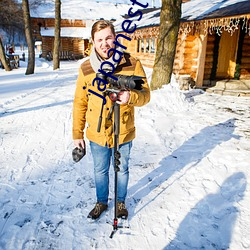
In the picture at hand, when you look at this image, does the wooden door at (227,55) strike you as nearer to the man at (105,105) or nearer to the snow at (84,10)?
the man at (105,105)

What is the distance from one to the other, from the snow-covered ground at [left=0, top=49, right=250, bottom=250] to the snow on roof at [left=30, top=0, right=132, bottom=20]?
32.5m

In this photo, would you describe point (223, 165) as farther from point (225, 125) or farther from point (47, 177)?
point (47, 177)

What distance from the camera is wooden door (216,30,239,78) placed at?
11021mm

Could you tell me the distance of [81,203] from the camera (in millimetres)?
2752

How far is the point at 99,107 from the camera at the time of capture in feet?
6.91

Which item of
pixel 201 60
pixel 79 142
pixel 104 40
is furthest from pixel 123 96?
pixel 201 60

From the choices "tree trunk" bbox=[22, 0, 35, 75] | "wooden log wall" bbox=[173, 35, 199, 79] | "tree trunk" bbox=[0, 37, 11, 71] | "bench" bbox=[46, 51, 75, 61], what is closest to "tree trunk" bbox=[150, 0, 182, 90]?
"wooden log wall" bbox=[173, 35, 199, 79]

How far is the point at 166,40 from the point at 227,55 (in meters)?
5.65

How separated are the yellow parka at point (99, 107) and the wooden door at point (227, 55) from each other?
10.6 metres

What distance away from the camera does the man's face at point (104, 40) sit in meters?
1.86

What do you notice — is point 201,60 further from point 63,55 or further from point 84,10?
point 84,10

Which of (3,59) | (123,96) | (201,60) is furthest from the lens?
(3,59)

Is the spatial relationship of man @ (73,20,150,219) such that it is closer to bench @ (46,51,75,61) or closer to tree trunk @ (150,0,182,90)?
tree trunk @ (150,0,182,90)

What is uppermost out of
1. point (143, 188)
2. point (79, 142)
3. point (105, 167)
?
point (79, 142)
